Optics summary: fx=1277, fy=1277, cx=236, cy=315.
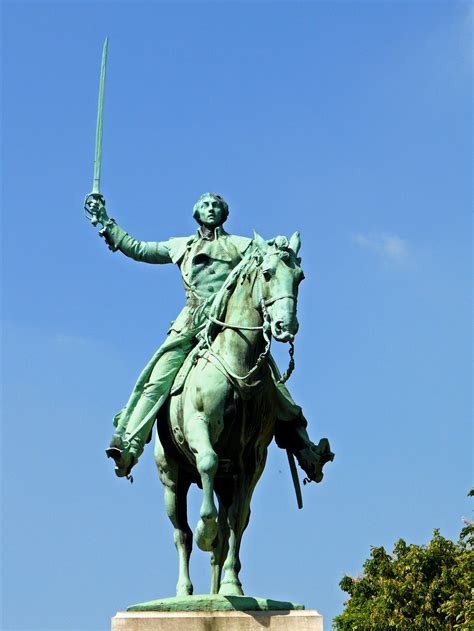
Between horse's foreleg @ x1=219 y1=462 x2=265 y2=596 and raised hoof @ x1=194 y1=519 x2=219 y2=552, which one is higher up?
horse's foreleg @ x1=219 y1=462 x2=265 y2=596

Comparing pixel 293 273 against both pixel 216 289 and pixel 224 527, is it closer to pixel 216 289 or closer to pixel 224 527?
pixel 216 289

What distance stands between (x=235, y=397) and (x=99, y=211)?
3.28m

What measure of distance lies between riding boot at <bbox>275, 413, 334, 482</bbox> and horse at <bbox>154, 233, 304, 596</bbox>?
558 mm

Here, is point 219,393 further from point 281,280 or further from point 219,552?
point 219,552

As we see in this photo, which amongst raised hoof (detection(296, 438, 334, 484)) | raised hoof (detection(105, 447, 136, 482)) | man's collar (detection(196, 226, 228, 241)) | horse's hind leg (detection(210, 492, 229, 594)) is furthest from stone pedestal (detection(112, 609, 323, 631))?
man's collar (detection(196, 226, 228, 241))

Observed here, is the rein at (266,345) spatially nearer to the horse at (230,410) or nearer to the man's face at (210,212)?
the horse at (230,410)

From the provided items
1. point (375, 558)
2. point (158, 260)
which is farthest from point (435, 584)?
point (158, 260)

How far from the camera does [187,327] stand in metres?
14.8

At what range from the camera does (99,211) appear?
1560cm

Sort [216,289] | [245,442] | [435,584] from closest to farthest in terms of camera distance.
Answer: [245,442] < [216,289] < [435,584]

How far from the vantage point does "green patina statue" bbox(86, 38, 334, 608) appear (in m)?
13.4

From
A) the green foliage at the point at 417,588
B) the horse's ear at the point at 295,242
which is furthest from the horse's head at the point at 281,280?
the green foliage at the point at 417,588

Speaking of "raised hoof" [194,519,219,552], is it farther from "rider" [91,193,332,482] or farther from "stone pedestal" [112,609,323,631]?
"rider" [91,193,332,482]

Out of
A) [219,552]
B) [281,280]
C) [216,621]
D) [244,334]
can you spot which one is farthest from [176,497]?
[281,280]
